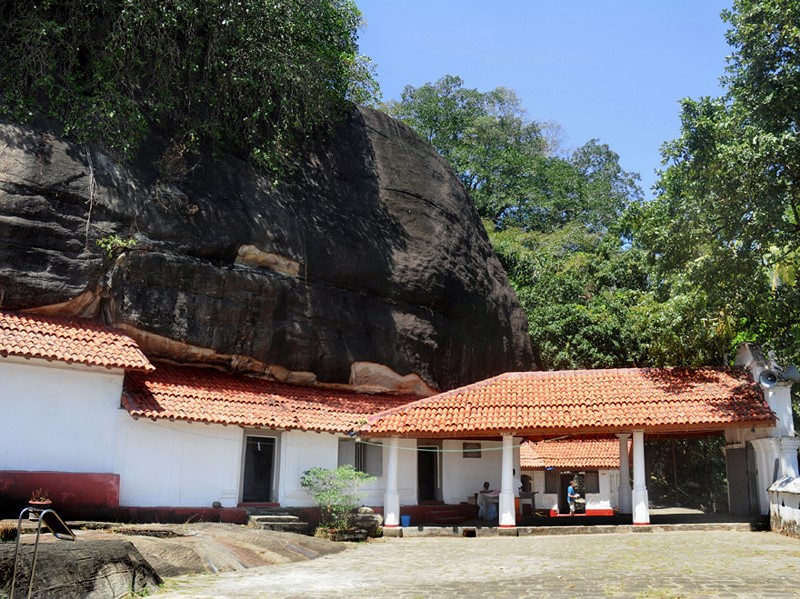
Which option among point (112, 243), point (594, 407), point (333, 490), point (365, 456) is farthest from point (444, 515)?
point (112, 243)

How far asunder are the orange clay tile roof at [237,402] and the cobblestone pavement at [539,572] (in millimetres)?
3793

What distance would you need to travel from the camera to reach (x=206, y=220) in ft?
61.0

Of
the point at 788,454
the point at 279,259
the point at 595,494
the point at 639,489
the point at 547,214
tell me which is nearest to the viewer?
the point at 788,454

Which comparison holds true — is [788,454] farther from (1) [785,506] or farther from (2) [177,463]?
(2) [177,463]

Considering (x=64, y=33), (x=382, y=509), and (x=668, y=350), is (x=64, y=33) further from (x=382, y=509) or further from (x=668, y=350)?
(x=668, y=350)

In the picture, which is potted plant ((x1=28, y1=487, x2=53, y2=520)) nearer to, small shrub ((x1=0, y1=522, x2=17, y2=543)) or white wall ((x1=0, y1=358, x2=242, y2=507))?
white wall ((x1=0, y1=358, x2=242, y2=507))

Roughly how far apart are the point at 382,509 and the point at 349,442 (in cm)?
195

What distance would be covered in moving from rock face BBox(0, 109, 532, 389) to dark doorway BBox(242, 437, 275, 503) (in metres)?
1.97

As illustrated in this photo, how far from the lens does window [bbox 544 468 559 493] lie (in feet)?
119

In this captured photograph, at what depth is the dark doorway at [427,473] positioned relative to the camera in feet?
71.2

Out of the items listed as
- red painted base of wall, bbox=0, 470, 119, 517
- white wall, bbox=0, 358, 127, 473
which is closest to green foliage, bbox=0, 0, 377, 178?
white wall, bbox=0, 358, 127, 473

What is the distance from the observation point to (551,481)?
36.8m

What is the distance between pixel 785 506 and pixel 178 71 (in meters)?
18.1

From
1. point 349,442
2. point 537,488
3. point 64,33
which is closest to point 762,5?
point 349,442
